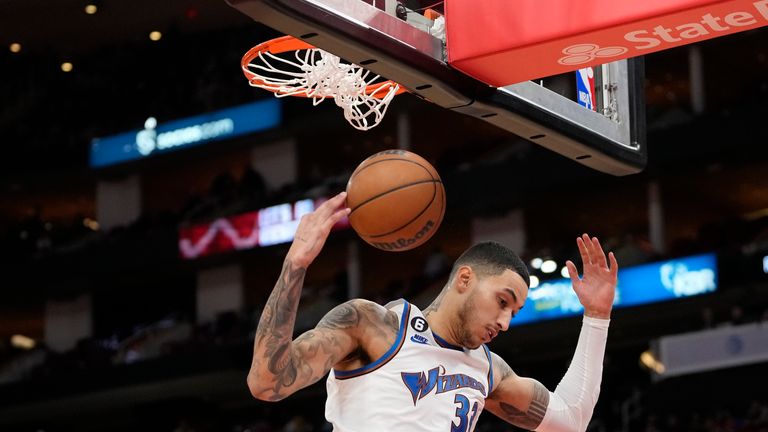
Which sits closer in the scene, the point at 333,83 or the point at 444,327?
the point at 444,327

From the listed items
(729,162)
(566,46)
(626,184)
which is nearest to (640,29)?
(566,46)

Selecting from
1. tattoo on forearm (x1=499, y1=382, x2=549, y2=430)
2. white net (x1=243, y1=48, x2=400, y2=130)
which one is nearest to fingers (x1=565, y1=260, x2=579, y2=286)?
tattoo on forearm (x1=499, y1=382, x2=549, y2=430)

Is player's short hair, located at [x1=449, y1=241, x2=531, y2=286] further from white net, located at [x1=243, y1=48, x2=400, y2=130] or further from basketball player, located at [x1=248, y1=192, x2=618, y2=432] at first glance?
white net, located at [x1=243, y1=48, x2=400, y2=130]

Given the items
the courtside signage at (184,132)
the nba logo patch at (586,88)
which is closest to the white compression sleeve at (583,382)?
the nba logo patch at (586,88)

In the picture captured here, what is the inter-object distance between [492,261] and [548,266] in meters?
18.0

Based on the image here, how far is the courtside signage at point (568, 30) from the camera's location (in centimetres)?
475

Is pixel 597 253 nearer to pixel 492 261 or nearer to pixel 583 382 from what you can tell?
pixel 583 382

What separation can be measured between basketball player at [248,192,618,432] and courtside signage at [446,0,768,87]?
772 mm

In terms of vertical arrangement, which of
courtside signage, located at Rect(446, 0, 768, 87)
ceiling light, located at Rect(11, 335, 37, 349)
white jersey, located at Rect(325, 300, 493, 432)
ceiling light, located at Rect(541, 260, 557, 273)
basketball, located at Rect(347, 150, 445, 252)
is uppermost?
courtside signage, located at Rect(446, 0, 768, 87)

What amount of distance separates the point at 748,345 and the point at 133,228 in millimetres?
16315

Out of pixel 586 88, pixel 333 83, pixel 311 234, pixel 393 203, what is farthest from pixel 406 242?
pixel 586 88

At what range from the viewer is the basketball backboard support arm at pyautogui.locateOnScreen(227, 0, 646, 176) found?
4619mm

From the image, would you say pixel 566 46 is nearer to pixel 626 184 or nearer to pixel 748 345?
pixel 748 345

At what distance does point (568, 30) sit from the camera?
195 inches
